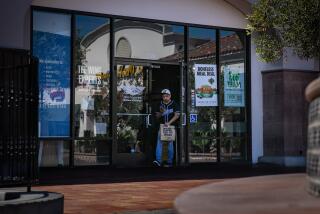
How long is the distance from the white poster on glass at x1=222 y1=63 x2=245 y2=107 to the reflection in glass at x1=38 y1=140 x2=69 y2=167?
455 cm

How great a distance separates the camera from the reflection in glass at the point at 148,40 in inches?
528

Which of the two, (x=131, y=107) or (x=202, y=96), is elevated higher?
(x=202, y=96)

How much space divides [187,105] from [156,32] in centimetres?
200

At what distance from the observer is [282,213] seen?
1.30 metres

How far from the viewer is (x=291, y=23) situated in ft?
33.1

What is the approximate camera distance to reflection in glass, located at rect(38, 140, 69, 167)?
12164mm

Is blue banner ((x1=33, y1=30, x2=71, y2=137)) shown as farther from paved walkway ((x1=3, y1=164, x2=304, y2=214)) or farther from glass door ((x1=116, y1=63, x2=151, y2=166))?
glass door ((x1=116, y1=63, x2=151, y2=166))

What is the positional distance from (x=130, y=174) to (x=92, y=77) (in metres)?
2.65

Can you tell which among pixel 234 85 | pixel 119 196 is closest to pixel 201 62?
pixel 234 85

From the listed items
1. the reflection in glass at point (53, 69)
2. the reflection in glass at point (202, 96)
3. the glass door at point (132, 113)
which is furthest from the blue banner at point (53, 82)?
the reflection in glass at point (202, 96)

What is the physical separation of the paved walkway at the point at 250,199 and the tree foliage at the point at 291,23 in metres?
8.09

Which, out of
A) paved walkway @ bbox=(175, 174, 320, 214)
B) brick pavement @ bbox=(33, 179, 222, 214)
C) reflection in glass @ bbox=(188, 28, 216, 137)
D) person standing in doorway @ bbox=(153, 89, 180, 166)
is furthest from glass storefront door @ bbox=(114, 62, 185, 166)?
paved walkway @ bbox=(175, 174, 320, 214)

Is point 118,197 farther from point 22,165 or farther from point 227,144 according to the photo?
point 227,144

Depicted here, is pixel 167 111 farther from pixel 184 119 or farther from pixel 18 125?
pixel 18 125
